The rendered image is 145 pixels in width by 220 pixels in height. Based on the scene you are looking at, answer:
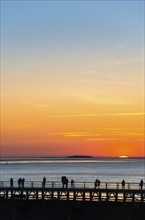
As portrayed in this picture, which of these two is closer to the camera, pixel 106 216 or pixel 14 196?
pixel 106 216

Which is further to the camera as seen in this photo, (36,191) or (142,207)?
(36,191)

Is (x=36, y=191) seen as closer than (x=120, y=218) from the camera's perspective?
No

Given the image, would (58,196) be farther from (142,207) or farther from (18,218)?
(142,207)

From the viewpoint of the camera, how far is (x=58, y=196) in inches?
2056

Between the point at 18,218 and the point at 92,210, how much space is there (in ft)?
22.3

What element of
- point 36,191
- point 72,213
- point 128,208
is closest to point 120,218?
point 128,208

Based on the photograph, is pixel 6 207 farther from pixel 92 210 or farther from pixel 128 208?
pixel 128 208

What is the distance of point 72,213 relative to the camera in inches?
1981

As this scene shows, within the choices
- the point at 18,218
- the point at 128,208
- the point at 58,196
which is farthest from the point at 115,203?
the point at 18,218

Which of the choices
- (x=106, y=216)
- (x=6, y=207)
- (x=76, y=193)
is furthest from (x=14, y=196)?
(x=106, y=216)

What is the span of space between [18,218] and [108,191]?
8523 millimetres

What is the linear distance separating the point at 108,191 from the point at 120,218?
307cm

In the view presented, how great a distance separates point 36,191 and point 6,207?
3122 mm

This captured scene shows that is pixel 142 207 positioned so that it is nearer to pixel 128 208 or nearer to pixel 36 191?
pixel 128 208
